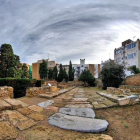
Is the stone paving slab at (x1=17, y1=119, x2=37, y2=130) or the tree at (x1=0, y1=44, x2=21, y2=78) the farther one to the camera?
the tree at (x1=0, y1=44, x2=21, y2=78)

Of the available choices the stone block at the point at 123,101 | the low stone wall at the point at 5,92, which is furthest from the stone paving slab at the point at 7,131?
the stone block at the point at 123,101

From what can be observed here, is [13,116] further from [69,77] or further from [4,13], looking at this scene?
[69,77]

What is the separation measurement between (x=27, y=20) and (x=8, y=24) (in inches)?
46.4

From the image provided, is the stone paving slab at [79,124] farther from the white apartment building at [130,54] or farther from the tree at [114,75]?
the white apartment building at [130,54]

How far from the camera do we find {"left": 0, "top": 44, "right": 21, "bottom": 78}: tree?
52.1ft

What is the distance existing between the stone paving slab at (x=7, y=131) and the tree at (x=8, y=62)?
14561 millimetres

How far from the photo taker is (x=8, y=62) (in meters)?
16.4

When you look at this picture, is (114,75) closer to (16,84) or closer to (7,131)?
(16,84)

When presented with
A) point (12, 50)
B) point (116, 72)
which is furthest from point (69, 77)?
point (116, 72)

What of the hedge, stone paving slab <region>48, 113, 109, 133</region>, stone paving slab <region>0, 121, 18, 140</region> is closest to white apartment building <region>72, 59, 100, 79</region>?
the hedge

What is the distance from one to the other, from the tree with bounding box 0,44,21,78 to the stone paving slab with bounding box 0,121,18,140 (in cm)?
1456

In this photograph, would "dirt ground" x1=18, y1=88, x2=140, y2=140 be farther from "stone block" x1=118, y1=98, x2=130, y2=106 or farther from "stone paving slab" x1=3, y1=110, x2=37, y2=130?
"stone block" x1=118, y1=98, x2=130, y2=106

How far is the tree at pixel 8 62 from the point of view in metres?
15.9

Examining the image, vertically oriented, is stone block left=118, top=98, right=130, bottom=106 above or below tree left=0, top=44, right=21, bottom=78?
below
